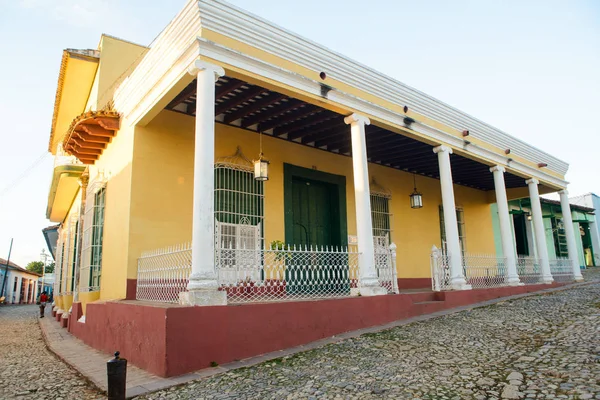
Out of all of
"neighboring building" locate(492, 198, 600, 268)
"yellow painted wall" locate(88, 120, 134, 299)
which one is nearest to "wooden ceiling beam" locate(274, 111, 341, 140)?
"yellow painted wall" locate(88, 120, 134, 299)

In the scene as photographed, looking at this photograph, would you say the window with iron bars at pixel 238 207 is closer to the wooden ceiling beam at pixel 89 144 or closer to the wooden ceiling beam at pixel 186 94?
the wooden ceiling beam at pixel 186 94

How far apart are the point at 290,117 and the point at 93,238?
4.62 meters

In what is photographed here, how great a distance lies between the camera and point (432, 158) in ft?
33.7

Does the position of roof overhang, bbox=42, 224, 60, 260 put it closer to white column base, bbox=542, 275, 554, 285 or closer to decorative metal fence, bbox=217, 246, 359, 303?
decorative metal fence, bbox=217, 246, 359, 303

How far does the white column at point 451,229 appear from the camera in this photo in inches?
318

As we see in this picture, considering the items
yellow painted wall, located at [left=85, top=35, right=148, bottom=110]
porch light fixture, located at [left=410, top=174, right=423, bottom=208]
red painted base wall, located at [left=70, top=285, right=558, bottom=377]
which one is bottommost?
red painted base wall, located at [left=70, top=285, right=558, bottom=377]

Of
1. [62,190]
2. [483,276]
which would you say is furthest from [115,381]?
[62,190]

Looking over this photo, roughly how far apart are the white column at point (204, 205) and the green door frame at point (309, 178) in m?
3.32

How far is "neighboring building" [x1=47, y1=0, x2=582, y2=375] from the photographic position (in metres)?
5.19

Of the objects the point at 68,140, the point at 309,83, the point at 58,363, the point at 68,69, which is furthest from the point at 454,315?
the point at 68,69

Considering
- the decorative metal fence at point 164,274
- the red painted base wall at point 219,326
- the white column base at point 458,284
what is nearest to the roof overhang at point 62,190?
the red painted base wall at point 219,326

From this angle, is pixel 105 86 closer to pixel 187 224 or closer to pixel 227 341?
pixel 187 224

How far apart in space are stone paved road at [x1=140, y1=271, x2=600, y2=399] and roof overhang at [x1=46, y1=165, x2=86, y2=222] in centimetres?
780

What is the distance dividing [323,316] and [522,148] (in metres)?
8.02
